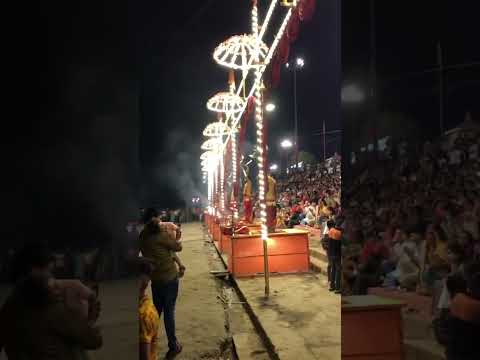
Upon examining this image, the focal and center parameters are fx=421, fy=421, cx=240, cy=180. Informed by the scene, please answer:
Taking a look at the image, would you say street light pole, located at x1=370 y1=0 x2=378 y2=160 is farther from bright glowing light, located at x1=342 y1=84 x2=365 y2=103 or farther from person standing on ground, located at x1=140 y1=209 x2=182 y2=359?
person standing on ground, located at x1=140 y1=209 x2=182 y2=359

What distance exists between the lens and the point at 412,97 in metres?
1.56

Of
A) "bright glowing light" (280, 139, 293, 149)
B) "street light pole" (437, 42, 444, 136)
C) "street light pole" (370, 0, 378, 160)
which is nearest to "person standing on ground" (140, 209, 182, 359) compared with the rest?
"street light pole" (370, 0, 378, 160)

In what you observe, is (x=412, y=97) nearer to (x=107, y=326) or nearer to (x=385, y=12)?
(x=385, y=12)

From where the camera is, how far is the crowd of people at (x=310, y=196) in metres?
14.5

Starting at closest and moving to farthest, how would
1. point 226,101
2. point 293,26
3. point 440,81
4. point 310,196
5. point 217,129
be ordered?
point 440,81 → point 293,26 → point 226,101 → point 217,129 → point 310,196

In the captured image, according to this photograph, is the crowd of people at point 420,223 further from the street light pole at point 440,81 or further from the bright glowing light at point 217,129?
the bright glowing light at point 217,129

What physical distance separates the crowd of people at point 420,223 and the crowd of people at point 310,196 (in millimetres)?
8664

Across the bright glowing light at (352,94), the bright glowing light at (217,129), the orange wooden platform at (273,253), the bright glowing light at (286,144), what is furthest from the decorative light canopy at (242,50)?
the bright glowing light at (286,144)

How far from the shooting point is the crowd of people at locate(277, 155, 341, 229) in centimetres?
1455

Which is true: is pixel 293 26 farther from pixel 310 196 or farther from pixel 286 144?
pixel 286 144

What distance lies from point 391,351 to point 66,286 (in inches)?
65.0

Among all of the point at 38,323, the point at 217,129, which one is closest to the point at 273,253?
the point at 38,323

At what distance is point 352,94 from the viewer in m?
1.83

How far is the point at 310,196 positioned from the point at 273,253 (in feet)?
32.5
